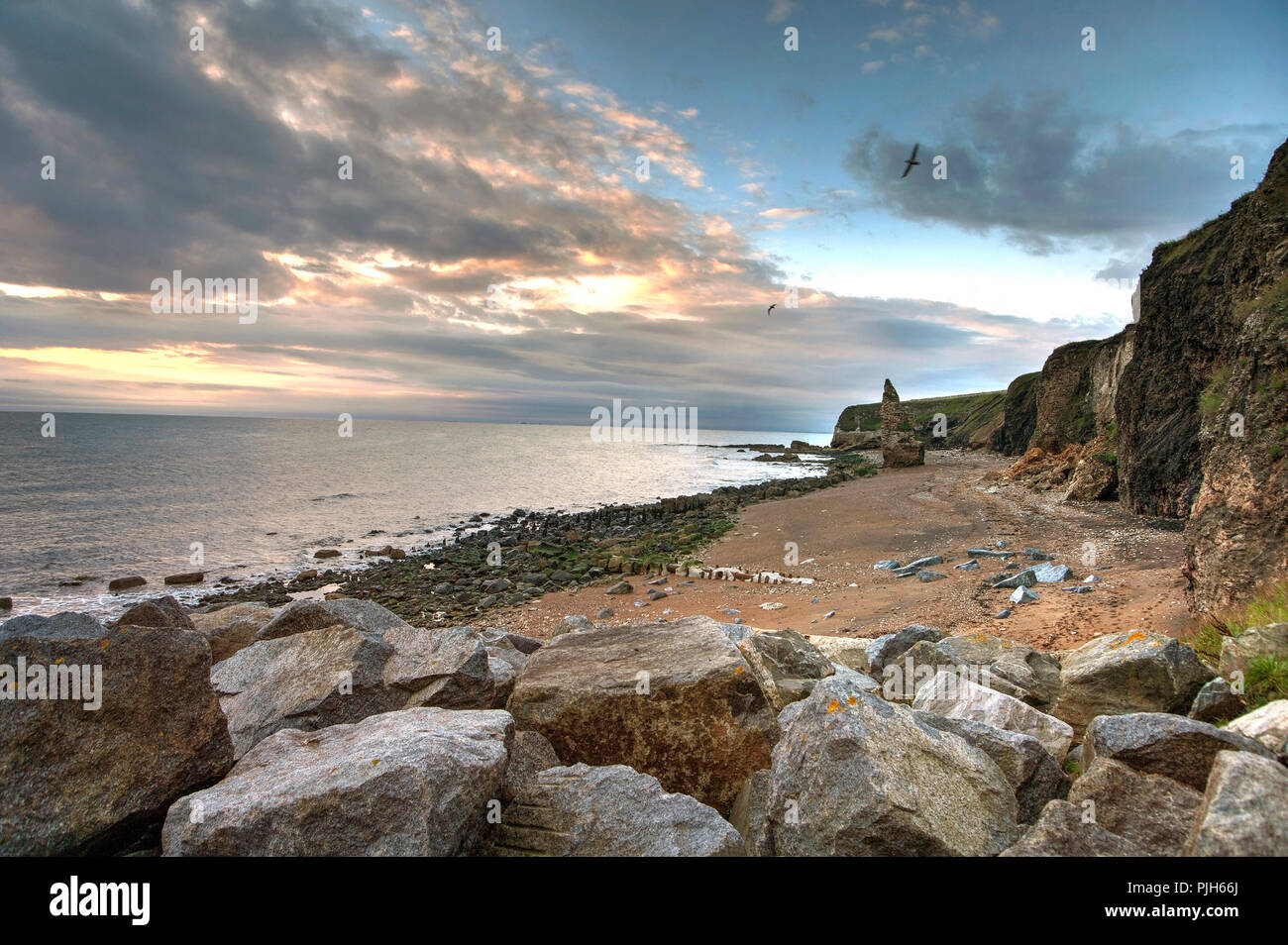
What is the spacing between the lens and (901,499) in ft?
109

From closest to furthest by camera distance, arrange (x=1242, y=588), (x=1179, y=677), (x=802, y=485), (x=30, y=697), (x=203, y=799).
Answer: (x=203, y=799), (x=30, y=697), (x=1179, y=677), (x=1242, y=588), (x=802, y=485)

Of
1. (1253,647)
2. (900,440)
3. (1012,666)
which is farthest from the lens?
(900,440)

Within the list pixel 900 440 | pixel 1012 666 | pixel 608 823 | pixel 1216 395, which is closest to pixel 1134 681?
pixel 1012 666

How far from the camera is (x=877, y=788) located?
3.57 meters

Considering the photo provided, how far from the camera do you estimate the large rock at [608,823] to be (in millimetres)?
3686

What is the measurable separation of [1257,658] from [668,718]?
5.16 meters

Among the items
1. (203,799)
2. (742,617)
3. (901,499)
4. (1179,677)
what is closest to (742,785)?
(203,799)

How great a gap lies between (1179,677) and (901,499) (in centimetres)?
2887

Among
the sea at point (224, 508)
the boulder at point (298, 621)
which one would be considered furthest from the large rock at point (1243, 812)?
the sea at point (224, 508)

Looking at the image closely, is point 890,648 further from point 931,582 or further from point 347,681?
point 931,582

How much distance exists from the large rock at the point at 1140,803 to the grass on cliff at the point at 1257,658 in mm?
2174

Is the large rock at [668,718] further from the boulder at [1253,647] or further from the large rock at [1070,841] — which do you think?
the boulder at [1253,647]
